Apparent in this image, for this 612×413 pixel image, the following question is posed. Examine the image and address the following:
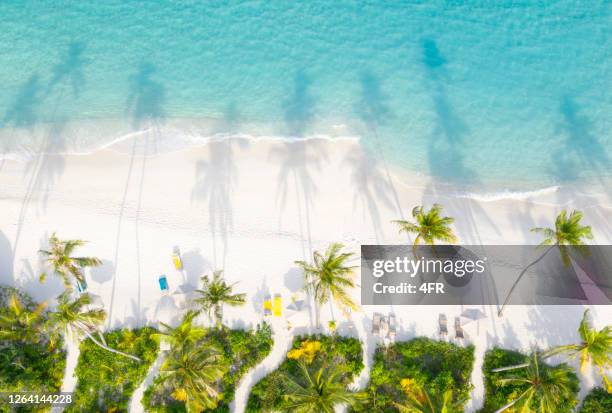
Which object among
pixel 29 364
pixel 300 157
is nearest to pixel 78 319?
pixel 29 364

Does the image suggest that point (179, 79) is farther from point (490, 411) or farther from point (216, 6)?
point (490, 411)

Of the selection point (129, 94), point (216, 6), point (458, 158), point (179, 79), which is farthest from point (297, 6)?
point (458, 158)

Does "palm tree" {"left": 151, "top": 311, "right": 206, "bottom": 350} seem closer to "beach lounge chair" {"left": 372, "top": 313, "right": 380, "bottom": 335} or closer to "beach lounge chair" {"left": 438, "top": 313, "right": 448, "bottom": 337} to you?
"beach lounge chair" {"left": 372, "top": 313, "right": 380, "bottom": 335}

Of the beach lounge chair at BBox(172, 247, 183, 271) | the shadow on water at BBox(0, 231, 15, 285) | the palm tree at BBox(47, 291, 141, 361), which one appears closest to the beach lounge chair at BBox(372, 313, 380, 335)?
the beach lounge chair at BBox(172, 247, 183, 271)

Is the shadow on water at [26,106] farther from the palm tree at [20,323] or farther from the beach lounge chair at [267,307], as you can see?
the beach lounge chair at [267,307]

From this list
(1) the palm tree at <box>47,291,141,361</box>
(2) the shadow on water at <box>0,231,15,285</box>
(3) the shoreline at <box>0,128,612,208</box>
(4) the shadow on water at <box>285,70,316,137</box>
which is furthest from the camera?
(4) the shadow on water at <box>285,70,316,137</box>

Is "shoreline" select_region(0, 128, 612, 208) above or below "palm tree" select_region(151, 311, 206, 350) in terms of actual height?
above

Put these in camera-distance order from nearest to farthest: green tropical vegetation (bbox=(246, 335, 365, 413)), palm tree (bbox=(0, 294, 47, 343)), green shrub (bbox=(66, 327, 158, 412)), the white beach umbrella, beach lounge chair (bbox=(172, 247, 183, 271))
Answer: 1. green tropical vegetation (bbox=(246, 335, 365, 413))
2. palm tree (bbox=(0, 294, 47, 343))
3. green shrub (bbox=(66, 327, 158, 412))
4. the white beach umbrella
5. beach lounge chair (bbox=(172, 247, 183, 271))
